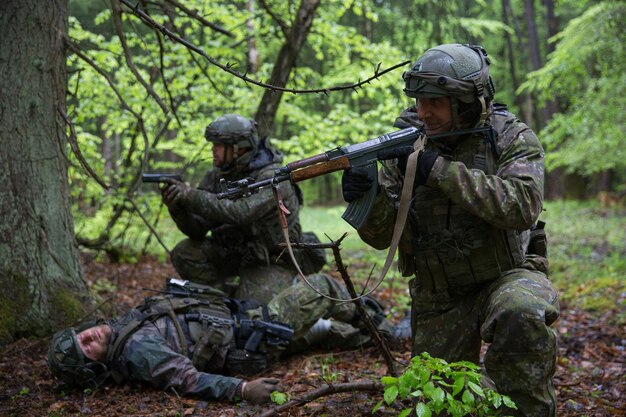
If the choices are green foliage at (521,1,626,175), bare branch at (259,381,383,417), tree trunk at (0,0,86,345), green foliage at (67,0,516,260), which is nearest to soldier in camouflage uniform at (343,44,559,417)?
bare branch at (259,381,383,417)

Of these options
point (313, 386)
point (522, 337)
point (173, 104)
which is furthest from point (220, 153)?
point (522, 337)

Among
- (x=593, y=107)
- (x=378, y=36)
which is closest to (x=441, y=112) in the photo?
(x=593, y=107)

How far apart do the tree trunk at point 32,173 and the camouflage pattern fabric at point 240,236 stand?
140 cm

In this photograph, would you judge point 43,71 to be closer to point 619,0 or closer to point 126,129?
point 126,129

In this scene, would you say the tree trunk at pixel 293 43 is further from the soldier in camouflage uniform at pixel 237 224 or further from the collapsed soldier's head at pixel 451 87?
the collapsed soldier's head at pixel 451 87

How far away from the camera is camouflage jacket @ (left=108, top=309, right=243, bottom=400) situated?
4.05 metres

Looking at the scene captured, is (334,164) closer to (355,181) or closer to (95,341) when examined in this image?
(355,181)

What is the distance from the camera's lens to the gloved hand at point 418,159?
3.19m

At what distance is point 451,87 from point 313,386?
2319mm

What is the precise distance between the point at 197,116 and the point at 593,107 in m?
7.01

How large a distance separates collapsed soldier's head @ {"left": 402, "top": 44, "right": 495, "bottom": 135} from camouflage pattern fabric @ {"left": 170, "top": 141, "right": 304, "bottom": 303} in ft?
8.39

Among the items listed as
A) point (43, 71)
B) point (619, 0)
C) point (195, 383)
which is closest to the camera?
point (195, 383)

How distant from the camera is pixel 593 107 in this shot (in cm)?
1024

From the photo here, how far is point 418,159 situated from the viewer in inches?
127
